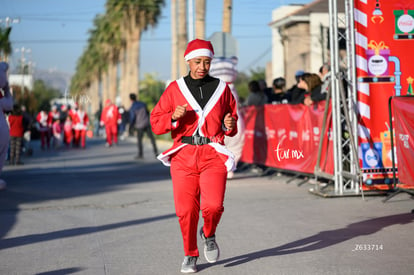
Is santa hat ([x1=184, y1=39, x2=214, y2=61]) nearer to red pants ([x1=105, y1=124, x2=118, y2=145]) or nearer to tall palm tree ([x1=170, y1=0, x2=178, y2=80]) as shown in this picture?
red pants ([x1=105, y1=124, x2=118, y2=145])

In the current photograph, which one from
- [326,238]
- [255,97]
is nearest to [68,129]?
[255,97]

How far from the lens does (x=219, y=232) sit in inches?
328

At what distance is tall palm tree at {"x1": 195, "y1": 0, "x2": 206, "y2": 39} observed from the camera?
2969 centimetres

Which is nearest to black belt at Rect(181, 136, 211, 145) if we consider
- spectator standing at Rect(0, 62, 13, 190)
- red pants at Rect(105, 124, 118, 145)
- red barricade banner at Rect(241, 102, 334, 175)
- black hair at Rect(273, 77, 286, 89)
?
red barricade banner at Rect(241, 102, 334, 175)

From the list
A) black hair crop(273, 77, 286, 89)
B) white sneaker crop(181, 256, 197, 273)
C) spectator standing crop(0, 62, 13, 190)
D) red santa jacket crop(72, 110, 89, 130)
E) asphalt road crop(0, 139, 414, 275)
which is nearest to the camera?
white sneaker crop(181, 256, 197, 273)

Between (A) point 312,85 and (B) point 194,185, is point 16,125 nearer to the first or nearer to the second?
(A) point 312,85

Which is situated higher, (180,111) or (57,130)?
(180,111)

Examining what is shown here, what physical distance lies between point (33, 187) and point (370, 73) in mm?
6646

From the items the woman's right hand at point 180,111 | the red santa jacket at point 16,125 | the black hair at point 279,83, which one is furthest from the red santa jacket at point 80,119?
the woman's right hand at point 180,111

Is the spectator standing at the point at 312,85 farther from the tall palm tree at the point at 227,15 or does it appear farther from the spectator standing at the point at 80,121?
the spectator standing at the point at 80,121

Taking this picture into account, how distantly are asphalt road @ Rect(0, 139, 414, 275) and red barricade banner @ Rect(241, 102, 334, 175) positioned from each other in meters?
0.53

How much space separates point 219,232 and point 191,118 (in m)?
2.44

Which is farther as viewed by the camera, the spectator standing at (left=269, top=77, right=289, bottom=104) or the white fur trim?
the spectator standing at (left=269, top=77, right=289, bottom=104)

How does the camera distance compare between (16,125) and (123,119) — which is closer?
(16,125)
